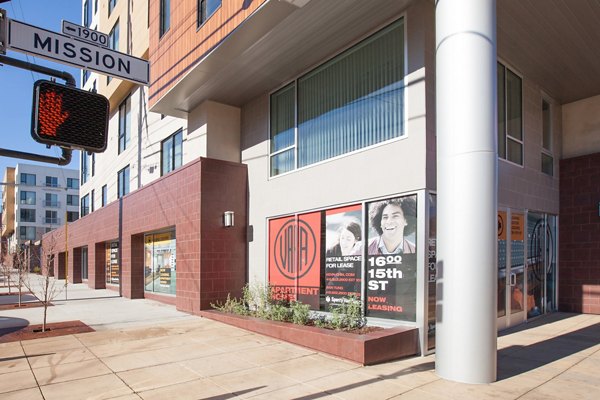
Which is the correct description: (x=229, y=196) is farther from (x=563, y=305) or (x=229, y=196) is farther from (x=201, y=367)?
(x=563, y=305)

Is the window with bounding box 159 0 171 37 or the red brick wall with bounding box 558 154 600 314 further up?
the window with bounding box 159 0 171 37

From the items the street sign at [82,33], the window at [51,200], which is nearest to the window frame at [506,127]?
the street sign at [82,33]

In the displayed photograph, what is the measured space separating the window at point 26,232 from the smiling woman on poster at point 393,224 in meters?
75.6

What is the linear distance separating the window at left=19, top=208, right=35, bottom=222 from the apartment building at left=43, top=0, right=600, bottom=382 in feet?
221

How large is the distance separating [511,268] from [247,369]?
619 centimetres

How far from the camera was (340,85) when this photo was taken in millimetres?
9688

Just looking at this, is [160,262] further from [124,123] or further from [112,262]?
[124,123]

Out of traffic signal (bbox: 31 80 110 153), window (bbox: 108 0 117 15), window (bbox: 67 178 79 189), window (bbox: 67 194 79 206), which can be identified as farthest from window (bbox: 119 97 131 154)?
window (bbox: 67 194 79 206)

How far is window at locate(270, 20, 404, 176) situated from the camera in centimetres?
845

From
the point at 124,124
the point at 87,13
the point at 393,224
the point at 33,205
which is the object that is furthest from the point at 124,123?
the point at 33,205

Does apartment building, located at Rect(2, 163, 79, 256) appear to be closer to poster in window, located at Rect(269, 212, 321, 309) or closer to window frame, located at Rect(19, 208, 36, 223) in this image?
window frame, located at Rect(19, 208, 36, 223)

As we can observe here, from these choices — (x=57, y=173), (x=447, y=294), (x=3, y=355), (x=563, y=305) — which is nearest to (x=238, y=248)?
(x=3, y=355)

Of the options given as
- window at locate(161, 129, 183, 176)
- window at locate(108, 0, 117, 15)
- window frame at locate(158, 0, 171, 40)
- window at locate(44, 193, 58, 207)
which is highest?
window at locate(108, 0, 117, 15)

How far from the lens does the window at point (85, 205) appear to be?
2935cm
